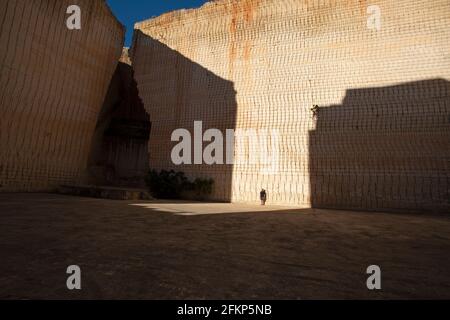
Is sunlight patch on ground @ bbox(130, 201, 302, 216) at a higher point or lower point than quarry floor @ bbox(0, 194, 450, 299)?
lower

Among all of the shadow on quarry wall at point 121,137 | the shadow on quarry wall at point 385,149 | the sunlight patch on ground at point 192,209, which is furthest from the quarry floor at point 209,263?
the shadow on quarry wall at point 121,137

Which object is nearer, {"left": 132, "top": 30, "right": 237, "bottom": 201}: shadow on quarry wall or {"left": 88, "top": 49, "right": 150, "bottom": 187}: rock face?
{"left": 132, "top": 30, "right": 237, "bottom": 201}: shadow on quarry wall

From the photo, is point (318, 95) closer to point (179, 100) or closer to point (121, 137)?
point (179, 100)

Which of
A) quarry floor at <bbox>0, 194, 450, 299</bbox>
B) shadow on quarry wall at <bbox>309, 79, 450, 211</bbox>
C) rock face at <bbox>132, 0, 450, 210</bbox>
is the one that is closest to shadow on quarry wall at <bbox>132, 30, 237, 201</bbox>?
rock face at <bbox>132, 0, 450, 210</bbox>

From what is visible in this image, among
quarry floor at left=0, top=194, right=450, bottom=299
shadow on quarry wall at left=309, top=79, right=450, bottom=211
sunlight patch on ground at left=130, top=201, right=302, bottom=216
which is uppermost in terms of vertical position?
shadow on quarry wall at left=309, top=79, right=450, bottom=211

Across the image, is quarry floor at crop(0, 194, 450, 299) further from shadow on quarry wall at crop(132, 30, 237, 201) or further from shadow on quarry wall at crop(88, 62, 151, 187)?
shadow on quarry wall at crop(88, 62, 151, 187)

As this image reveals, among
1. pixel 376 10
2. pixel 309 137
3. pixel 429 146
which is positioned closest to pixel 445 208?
pixel 429 146

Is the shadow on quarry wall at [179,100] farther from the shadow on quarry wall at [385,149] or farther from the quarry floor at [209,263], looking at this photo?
the quarry floor at [209,263]

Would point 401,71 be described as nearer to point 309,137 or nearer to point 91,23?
point 309,137

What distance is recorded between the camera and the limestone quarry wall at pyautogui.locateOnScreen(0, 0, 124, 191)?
28.2ft

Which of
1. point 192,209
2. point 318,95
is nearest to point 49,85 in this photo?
point 192,209

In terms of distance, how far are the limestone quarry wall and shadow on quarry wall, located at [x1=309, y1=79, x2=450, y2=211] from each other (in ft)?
29.4

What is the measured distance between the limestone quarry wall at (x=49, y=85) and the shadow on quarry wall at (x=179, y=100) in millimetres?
1788
